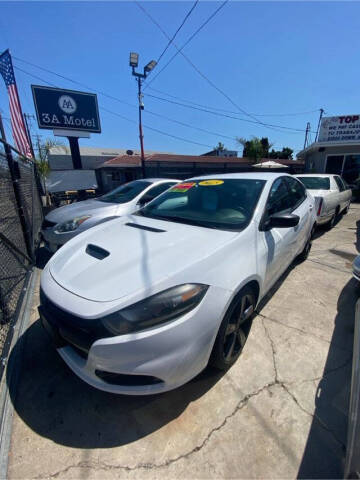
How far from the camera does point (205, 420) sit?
4.81 ft

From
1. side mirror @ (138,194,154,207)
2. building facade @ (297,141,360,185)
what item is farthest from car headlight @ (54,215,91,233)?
building facade @ (297,141,360,185)

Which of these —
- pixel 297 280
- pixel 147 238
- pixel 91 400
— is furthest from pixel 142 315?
pixel 297 280

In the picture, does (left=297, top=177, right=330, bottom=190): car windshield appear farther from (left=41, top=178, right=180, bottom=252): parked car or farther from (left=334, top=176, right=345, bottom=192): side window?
(left=41, top=178, right=180, bottom=252): parked car

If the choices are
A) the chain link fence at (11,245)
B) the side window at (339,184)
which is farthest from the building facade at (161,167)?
the chain link fence at (11,245)

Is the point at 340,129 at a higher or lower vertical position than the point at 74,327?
higher

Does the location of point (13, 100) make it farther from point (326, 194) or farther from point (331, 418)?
point (331, 418)

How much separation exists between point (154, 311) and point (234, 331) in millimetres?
884

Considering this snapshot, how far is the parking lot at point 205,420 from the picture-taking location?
124 cm

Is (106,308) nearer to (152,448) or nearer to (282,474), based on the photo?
(152,448)

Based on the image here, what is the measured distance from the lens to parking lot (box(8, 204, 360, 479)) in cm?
124

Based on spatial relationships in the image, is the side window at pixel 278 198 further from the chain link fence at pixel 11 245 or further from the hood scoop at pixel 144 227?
the chain link fence at pixel 11 245

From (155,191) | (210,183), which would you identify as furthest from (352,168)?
(210,183)

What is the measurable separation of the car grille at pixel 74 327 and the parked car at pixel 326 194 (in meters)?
5.15

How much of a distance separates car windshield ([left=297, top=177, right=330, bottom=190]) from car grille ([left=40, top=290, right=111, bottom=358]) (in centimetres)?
616
